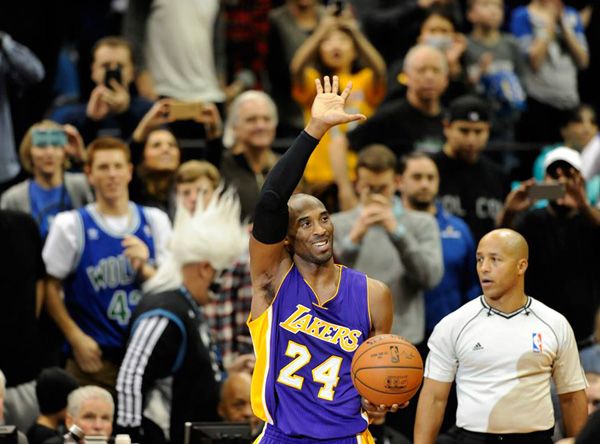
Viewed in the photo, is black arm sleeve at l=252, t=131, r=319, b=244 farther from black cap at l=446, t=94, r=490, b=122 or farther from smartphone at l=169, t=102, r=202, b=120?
black cap at l=446, t=94, r=490, b=122

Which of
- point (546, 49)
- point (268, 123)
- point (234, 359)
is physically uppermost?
point (546, 49)

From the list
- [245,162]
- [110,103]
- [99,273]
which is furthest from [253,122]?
[99,273]

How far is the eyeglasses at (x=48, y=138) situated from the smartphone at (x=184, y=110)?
95 centimetres

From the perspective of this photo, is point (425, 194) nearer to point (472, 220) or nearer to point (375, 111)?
point (472, 220)

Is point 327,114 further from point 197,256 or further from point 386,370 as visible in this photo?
point 197,256

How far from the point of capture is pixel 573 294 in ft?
33.9

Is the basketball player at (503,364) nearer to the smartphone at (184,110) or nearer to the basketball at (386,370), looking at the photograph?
the basketball at (386,370)

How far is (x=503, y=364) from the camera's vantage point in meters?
7.55

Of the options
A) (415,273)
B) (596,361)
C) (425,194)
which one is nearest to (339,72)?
(425,194)

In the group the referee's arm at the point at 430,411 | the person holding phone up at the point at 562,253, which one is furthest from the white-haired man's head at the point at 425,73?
the referee's arm at the point at 430,411

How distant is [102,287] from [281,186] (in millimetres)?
3253

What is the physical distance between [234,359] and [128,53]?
10.3 ft

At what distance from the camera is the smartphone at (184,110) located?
11062 mm

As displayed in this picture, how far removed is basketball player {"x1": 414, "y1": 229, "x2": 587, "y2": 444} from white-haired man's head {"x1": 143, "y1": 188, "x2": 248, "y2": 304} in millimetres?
2109
